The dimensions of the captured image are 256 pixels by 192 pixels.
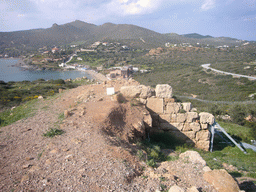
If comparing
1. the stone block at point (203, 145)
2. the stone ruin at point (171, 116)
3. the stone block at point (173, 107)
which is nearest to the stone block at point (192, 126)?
the stone ruin at point (171, 116)

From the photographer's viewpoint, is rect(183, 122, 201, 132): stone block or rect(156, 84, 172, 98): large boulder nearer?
rect(183, 122, 201, 132): stone block

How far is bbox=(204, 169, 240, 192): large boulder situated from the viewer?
3930 millimetres

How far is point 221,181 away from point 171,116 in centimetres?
590

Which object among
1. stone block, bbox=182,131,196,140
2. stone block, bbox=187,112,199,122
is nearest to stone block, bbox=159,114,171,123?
stone block, bbox=187,112,199,122

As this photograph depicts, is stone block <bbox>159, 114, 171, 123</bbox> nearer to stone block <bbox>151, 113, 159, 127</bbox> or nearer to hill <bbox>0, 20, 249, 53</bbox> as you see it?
stone block <bbox>151, 113, 159, 127</bbox>

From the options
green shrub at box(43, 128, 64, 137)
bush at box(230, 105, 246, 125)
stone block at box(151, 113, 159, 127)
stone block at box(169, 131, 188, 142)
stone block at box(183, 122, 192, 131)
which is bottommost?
bush at box(230, 105, 246, 125)

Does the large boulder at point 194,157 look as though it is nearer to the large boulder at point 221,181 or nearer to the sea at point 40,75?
the large boulder at point 221,181

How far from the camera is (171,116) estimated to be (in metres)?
9.89

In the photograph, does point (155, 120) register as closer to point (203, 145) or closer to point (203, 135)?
point (203, 135)

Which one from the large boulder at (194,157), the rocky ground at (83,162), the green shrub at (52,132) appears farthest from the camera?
the green shrub at (52,132)

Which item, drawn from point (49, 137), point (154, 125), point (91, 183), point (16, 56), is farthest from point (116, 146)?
point (16, 56)

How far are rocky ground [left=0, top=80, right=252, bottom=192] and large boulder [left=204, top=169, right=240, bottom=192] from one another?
0.16 metres

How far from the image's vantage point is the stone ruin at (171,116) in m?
9.72

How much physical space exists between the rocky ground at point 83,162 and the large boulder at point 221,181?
165 mm
